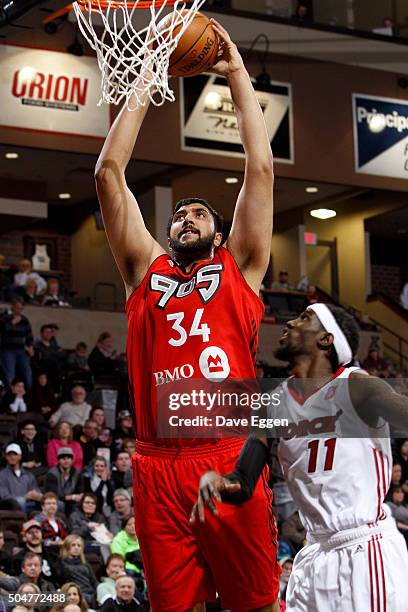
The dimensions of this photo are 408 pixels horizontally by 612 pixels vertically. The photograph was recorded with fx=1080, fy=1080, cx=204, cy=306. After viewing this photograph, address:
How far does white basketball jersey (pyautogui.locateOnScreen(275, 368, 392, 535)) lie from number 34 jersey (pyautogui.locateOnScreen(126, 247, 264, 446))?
0.31 meters

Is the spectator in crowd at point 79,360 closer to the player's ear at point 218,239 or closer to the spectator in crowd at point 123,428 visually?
the spectator in crowd at point 123,428

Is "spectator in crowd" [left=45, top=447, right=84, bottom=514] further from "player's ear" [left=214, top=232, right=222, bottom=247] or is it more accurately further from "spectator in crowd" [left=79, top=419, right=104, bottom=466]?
"player's ear" [left=214, top=232, right=222, bottom=247]

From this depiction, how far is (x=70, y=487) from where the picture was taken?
39.1 feet

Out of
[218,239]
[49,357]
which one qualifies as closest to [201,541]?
[218,239]

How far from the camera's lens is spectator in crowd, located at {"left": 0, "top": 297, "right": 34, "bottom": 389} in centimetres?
1484

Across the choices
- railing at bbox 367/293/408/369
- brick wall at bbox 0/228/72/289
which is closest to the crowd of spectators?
brick wall at bbox 0/228/72/289

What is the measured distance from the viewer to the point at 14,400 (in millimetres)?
14312

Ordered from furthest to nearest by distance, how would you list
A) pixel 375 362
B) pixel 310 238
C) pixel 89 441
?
pixel 310 238 → pixel 375 362 → pixel 89 441

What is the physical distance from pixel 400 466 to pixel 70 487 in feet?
14.6

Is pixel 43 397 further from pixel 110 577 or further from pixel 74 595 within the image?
pixel 74 595

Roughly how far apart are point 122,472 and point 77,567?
274 centimetres

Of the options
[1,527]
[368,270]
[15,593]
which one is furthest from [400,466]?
[368,270]

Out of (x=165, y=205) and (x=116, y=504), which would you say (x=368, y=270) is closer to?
(x=165, y=205)

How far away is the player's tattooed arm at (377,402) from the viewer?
3.99 m
